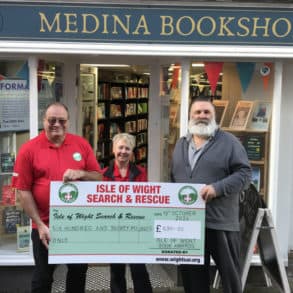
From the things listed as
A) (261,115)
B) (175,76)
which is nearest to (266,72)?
(261,115)

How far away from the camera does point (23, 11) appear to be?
4418 millimetres

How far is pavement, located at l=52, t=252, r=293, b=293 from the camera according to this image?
4766mm

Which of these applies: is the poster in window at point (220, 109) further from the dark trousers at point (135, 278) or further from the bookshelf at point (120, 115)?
the bookshelf at point (120, 115)

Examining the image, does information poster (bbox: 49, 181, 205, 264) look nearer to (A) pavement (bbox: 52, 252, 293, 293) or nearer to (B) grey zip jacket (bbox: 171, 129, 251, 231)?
(B) grey zip jacket (bbox: 171, 129, 251, 231)

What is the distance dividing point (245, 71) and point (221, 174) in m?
1.84

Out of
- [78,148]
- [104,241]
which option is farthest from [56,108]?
[104,241]

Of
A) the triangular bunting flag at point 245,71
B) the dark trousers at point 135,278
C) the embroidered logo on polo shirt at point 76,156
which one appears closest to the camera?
the embroidered logo on polo shirt at point 76,156

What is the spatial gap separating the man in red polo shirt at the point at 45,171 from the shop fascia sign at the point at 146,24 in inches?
51.3

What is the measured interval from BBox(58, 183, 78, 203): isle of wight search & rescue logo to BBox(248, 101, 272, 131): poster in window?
2.29 m

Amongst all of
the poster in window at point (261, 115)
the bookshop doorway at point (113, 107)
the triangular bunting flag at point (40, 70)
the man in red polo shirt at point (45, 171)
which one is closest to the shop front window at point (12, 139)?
the triangular bunting flag at point (40, 70)

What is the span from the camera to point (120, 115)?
8.17 metres

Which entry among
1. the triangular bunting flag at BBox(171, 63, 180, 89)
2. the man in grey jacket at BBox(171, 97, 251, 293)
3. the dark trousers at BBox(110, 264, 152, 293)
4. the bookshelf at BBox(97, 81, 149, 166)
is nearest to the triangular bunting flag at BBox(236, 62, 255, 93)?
the triangular bunting flag at BBox(171, 63, 180, 89)

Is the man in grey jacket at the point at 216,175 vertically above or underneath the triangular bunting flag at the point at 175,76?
underneath

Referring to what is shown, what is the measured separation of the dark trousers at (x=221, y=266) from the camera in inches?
136
